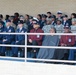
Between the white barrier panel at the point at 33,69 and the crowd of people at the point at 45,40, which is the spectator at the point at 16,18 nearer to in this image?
the crowd of people at the point at 45,40

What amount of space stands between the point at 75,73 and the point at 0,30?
12.0 ft

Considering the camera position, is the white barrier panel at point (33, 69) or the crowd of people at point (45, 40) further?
the crowd of people at point (45, 40)

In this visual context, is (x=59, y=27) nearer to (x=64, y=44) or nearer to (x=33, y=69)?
(x=64, y=44)

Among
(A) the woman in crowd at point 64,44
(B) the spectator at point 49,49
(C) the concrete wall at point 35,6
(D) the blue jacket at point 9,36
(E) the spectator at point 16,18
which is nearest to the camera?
(A) the woman in crowd at point 64,44

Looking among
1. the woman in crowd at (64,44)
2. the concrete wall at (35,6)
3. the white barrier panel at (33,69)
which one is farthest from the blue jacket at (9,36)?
the concrete wall at (35,6)

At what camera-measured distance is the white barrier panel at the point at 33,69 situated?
279 inches

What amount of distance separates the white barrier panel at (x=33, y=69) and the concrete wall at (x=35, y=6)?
413 cm

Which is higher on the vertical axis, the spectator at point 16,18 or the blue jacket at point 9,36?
the spectator at point 16,18

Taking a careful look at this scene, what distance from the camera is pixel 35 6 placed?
1186 centimetres

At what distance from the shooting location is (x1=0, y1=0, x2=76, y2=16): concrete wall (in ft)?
36.6

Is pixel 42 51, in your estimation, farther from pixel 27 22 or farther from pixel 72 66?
pixel 27 22

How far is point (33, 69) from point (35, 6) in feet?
15.9

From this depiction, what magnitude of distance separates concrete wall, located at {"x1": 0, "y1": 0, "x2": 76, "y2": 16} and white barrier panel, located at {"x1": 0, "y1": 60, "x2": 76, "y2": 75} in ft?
13.6

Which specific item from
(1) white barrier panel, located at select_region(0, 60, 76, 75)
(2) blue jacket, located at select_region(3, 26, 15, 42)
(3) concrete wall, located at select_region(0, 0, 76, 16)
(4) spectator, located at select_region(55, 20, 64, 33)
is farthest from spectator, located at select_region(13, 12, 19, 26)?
(1) white barrier panel, located at select_region(0, 60, 76, 75)
